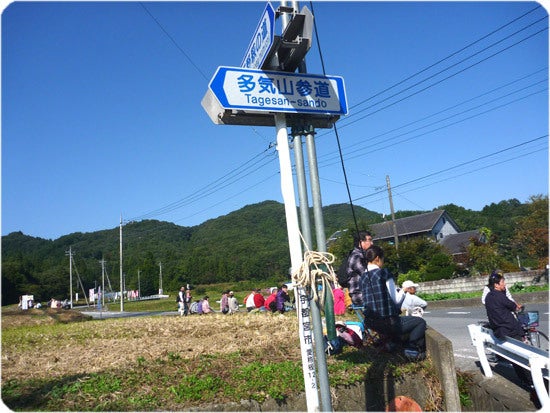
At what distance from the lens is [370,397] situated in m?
4.45

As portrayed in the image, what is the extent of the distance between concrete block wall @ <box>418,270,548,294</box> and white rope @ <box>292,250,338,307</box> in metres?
21.1

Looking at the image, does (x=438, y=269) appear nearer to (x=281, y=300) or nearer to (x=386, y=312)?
(x=281, y=300)

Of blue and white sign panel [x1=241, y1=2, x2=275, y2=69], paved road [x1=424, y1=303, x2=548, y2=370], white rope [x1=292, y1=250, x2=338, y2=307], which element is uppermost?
blue and white sign panel [x1=241, y1=2, x2=275, y2=69]

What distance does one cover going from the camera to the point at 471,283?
918 inches

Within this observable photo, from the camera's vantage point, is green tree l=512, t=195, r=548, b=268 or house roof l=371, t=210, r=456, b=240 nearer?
green tree l=512, t=195, r=548, b=268

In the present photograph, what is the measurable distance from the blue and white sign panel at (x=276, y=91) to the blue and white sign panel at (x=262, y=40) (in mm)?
165

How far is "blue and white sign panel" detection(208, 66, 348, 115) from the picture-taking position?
9.81 ft

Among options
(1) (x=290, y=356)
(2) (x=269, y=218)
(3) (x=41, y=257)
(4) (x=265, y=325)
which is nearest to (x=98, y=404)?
(1) (x=290, y=356)

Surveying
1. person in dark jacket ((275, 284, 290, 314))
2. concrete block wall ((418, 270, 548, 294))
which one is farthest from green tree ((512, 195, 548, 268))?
person in dark jacket ((275, 284, 290, 314))

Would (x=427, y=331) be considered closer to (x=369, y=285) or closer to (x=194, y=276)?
(x=369, y=285)

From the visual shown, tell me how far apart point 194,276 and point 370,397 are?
248ft

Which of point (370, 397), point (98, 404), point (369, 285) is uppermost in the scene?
point (369, 285)

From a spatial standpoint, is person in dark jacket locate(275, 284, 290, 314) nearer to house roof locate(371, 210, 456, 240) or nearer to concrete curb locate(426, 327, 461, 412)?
concrete curb locate(426, 327, 461, 412)

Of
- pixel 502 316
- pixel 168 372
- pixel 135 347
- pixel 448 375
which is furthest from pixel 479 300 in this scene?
pixel 168 372
